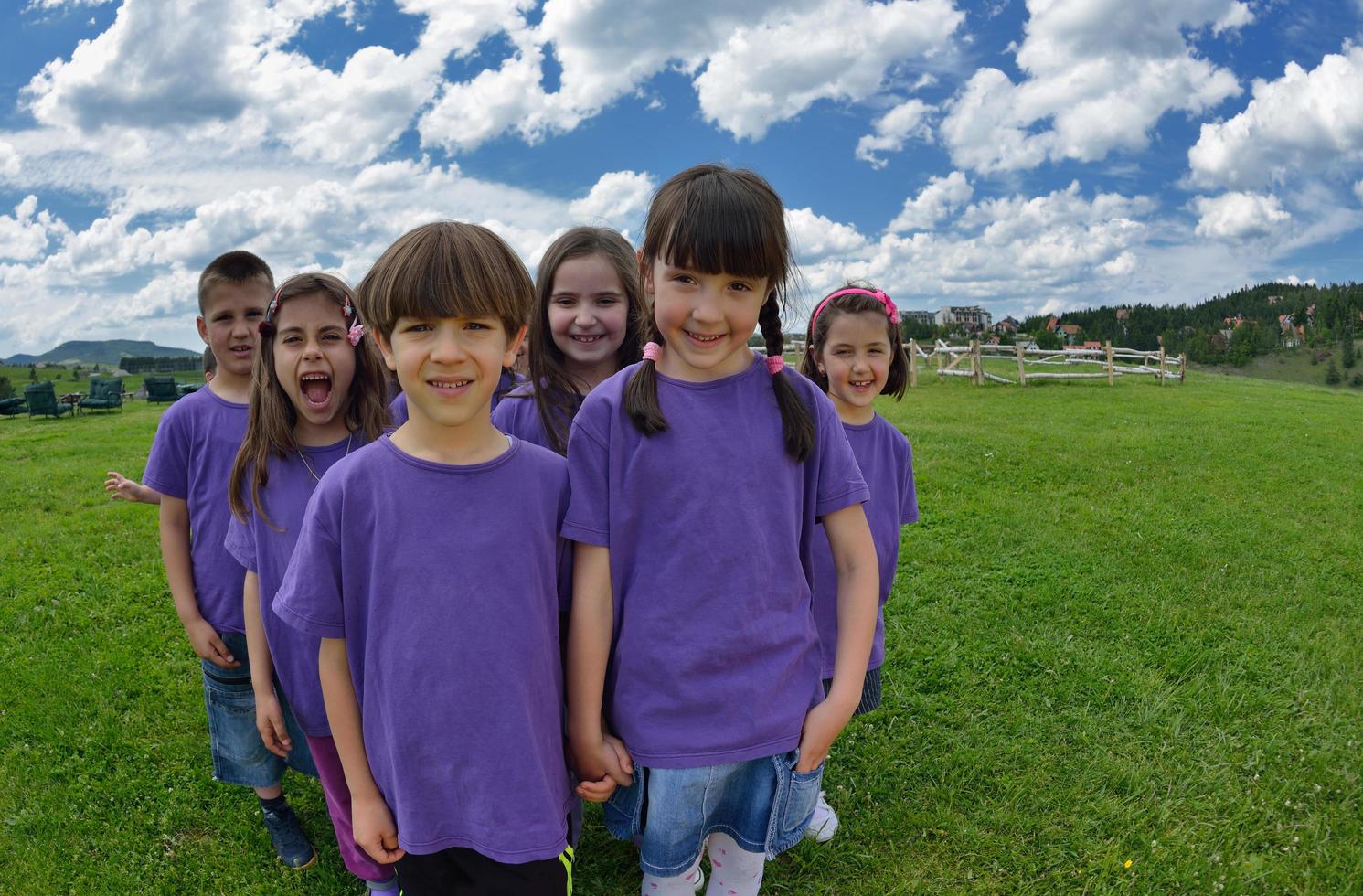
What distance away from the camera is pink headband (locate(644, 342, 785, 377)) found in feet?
6.61

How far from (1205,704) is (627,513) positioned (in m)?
4.18

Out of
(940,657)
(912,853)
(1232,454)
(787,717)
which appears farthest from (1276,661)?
(1232,454)

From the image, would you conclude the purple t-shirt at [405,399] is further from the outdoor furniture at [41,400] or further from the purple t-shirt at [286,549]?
the outdoor furniture at [41,400]

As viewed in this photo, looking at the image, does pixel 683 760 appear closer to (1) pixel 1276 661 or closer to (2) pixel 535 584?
(2) pixel 535 584

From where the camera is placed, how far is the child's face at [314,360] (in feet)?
8.25

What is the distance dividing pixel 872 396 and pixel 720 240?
1.42 m

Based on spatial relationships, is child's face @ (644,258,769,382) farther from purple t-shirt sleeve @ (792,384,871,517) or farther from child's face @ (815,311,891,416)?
child's face @ (815,311,891,416)

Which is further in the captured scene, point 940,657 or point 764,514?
point 940,657

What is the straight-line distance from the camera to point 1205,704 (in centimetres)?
463

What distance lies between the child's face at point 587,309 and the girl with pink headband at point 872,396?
2.81 feet

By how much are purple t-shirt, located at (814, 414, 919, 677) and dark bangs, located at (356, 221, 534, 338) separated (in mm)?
1361

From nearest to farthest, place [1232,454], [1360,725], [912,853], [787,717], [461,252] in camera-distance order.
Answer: [461,252] < [787,717] < [912,853] < [1360,725] < [1232,454]

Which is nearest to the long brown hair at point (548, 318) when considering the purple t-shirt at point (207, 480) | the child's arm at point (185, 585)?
the purple t-shirt at point (207, 480)

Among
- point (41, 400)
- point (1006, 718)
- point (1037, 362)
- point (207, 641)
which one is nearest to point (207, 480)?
point (207, 641)
